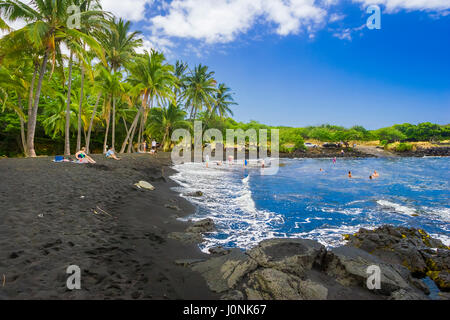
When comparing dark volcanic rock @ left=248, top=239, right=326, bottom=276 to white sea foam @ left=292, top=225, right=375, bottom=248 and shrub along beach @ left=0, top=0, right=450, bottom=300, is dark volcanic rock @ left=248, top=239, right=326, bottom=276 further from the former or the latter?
white sea foam @ left=292, top=225, right=375, bottom=248

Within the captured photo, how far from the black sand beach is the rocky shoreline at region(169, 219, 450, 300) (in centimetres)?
55

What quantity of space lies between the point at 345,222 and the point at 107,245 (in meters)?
9.46

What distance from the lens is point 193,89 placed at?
40.8m

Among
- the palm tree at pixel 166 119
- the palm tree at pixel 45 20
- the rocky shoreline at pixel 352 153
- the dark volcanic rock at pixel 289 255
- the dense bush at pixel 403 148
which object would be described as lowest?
the dark volcanic rock at pixel 289 255

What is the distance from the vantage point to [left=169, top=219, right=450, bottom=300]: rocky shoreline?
418 centimetres

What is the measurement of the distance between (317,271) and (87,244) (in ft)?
17.6

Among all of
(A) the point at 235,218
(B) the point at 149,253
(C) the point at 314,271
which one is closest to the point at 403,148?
(A) the point at 235,218

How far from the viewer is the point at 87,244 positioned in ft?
16.4

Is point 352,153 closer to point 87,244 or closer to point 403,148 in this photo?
point 403,148

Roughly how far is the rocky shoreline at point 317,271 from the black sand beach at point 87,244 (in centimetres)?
55

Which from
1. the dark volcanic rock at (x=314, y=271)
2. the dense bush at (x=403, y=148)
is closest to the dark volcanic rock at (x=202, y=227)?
the dark volcanic rock at (x=314, y=271)

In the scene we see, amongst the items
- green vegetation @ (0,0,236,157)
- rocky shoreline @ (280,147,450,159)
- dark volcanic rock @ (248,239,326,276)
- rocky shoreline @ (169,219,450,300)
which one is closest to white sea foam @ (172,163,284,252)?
rocky shoreline @ (169,219,450,300)

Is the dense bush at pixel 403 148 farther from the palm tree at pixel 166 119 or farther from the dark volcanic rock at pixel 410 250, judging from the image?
the dark volcanic rock at pixel 410 250

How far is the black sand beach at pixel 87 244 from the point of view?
3.64m
